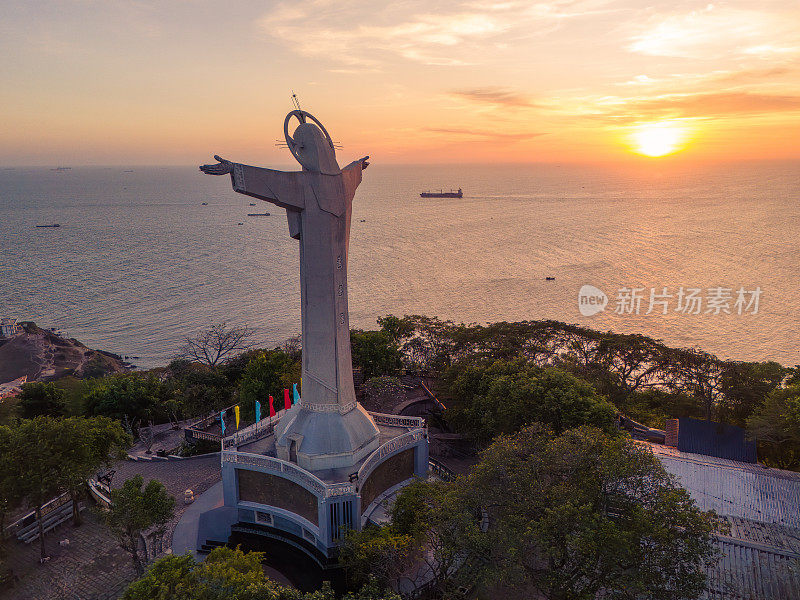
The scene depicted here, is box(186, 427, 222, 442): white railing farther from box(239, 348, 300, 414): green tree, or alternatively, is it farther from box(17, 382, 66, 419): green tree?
box(17, 382, 66, 419): green tree

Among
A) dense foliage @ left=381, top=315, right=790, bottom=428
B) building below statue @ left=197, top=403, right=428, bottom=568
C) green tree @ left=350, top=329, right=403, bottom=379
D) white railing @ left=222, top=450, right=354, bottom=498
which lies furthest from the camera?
green tree @ left=350, top=329, right=403, bottom=379

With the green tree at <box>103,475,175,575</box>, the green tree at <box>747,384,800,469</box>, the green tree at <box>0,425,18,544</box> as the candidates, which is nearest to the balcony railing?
the green tree at <box>103,475,175,575</box>

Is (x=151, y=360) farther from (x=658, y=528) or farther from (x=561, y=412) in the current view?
(x=658, y=528)

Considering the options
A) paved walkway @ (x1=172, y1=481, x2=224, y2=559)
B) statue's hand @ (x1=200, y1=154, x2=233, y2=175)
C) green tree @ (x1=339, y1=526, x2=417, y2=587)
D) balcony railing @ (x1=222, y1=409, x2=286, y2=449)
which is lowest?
paved walkway @ (x1=172, y1=481, x2=224, y2=559)

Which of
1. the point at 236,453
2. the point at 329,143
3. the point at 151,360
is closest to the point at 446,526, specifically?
the point at 236,453

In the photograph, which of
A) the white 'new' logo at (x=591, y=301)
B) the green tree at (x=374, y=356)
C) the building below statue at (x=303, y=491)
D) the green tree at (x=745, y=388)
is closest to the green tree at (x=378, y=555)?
the building below statue at (x=303, y=491)

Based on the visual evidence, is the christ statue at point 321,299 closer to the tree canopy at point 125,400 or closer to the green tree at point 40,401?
the tree canopy at point 125,400
